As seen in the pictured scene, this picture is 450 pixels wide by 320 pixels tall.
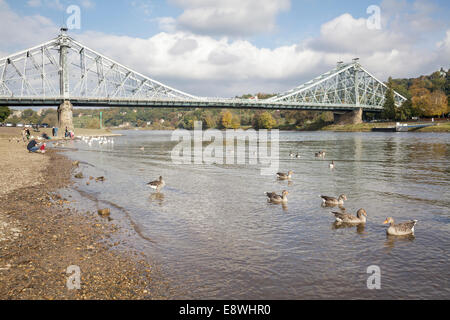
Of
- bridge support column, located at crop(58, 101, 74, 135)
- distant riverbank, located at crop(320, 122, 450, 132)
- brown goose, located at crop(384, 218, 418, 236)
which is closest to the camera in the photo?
brown goose, located at crop(384, 218, 418, 236)

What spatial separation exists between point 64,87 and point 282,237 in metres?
86.6

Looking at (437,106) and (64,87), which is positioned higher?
(64,87)

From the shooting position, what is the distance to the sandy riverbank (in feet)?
20.0

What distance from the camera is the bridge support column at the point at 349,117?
4614 inches

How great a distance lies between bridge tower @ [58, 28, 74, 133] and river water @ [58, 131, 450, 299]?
217 ft

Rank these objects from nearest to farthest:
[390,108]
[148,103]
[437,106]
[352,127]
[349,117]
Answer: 1. [148,103]
2. [437,106]
3. [390,108]
4. [352,127]
5. [349,117]

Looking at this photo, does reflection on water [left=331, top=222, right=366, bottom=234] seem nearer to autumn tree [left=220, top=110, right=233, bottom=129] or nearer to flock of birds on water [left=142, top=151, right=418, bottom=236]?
flock of birds on water [left=142, top=151, right=418, bottom=236]

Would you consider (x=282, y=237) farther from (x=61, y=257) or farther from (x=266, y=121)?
(x=266, y=121)

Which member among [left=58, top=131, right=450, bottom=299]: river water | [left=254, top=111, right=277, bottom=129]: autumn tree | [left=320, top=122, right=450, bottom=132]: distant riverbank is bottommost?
[left=58, top=131, right=450, bottom=299]: river water

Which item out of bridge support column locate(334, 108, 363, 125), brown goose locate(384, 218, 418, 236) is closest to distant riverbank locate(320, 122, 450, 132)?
bridge support column locate(334, 108, 363, 125)

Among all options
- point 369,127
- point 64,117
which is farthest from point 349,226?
point 369,127

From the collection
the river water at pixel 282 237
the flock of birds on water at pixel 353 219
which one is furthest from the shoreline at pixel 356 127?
the flock of birds on water at pixel 353 219

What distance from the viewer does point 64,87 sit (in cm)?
8331
